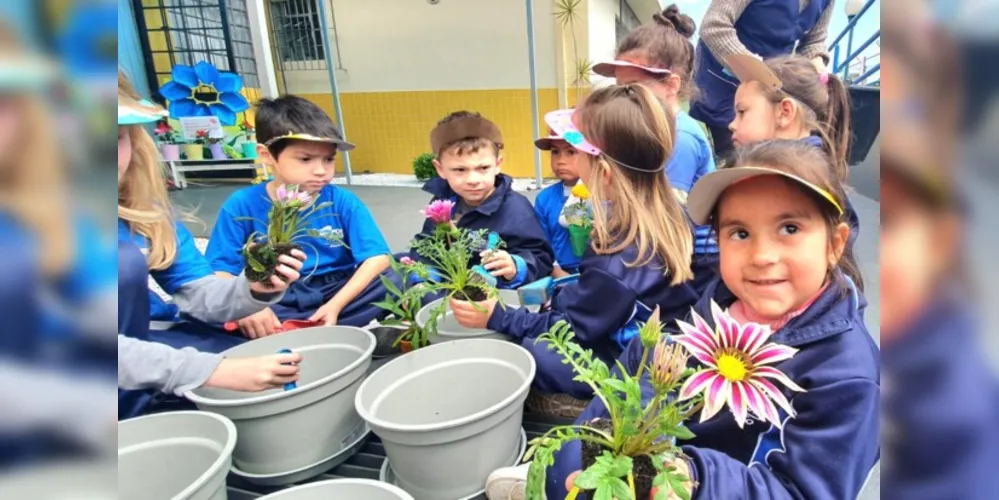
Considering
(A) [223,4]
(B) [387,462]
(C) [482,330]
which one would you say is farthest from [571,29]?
(B) [387,462]

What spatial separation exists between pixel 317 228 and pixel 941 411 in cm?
172

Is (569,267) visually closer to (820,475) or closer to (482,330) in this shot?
(482,330)

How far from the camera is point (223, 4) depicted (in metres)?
5.01

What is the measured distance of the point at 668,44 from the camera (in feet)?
6.38

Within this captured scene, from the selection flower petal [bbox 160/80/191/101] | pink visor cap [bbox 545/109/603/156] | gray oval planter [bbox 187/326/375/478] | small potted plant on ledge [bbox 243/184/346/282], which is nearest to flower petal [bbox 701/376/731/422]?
gray oval planter [bbox 187/326/375/478]

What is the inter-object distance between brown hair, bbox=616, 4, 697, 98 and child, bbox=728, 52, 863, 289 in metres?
0.26

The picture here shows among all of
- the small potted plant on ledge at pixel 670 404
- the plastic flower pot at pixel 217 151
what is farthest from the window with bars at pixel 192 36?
the small potted plant on ledge at pixel 670 404

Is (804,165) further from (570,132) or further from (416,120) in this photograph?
(416,120)

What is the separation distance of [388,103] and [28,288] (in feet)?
19.7

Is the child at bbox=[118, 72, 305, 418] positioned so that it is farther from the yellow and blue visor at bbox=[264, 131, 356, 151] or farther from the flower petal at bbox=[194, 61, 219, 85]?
the flower petal at bbox=[194, 61, 219, 85]

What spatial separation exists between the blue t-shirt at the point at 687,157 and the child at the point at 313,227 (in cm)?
94

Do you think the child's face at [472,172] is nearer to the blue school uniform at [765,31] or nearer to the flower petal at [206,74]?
the flower petal at [206,74]

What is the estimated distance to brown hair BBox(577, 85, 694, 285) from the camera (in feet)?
4.05

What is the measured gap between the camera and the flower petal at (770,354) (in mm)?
543
